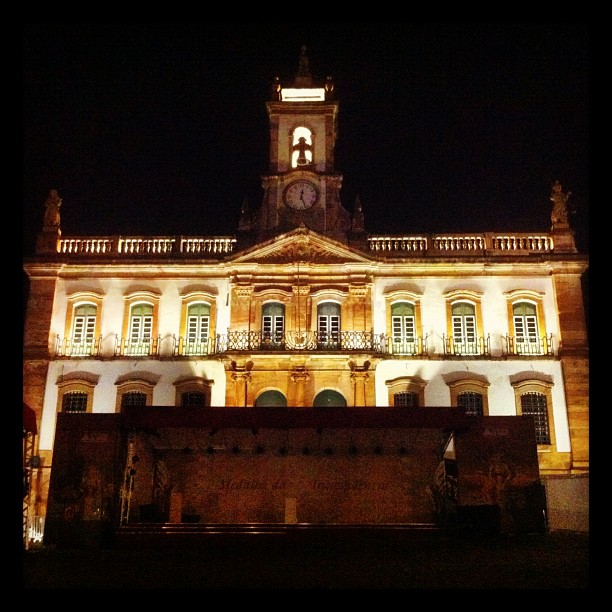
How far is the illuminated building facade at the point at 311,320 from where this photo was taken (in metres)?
24.0

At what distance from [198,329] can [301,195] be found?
6337 millimetres

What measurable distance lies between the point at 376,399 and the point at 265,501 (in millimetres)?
6411

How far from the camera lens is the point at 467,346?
2470cm

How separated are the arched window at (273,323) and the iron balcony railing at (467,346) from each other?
223 inches

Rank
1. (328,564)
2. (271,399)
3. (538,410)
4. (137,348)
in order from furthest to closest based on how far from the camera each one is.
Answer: (137,348), (271,399), (538,410), (328,564)

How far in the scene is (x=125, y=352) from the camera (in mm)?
24969

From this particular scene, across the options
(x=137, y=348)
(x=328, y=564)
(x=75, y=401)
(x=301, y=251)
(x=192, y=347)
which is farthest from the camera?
(x=301, y=251)

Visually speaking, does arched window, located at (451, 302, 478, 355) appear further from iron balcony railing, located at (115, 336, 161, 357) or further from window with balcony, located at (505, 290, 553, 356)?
iron balcony railing, located at (115, 336, 161, 357)

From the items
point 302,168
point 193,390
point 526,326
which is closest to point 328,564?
point 193,390

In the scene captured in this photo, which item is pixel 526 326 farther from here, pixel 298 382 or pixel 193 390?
pixel 193 390

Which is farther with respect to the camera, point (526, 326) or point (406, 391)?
point (526, 326)

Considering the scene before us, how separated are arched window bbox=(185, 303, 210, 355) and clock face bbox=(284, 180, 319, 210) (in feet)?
16.5

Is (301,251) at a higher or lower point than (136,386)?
higher

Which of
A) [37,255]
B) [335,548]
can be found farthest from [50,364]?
[335,548]
